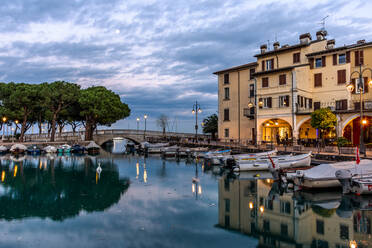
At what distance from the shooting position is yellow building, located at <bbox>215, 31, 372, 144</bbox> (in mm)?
31938

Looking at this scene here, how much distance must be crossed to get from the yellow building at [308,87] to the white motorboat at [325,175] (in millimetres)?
15881

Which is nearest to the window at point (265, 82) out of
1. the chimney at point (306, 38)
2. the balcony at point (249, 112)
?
the balcony at point (249, 112)

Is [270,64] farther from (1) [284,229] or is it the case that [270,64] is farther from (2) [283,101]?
(1) [284,229]

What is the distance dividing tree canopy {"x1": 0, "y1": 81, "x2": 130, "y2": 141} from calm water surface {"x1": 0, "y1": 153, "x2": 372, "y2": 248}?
33.6 meters

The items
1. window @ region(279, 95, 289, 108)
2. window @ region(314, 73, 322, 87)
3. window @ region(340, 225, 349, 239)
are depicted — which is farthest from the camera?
window @ region(314, 73, 322, 87)

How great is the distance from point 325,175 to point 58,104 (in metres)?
51.1

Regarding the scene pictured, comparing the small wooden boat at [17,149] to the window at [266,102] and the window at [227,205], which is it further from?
the window at [227,205]

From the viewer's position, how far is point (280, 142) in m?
36.1

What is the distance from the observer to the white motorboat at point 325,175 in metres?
16.3

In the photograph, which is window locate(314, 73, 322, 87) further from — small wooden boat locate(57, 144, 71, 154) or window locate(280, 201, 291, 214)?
small wooden boat locate(57, 144, 71, 154)

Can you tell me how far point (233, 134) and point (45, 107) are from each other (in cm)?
3639

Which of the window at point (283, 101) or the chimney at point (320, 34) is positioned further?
the chimney at point (320, 34)

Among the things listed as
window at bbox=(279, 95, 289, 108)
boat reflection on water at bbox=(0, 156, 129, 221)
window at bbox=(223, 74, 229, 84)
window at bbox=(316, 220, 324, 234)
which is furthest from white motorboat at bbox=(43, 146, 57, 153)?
window at bbox=(316, 220, 324, 234)

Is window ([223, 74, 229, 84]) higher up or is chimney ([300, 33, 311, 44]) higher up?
chimney ([300, 33, 311, 44])
